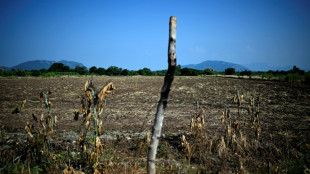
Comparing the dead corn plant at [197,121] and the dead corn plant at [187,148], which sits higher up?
the dead corn plant at [197,121]

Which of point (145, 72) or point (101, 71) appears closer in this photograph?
point (145, 72)

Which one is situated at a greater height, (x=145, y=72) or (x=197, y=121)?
(x=145, y=72)

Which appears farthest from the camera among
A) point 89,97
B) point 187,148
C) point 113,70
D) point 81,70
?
point 113,70

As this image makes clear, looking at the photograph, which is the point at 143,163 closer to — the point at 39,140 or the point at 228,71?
the point at 39,140

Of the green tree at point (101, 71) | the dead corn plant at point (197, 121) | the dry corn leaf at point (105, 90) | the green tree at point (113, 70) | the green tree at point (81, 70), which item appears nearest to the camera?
the dry corn leaf at point (105, 90)

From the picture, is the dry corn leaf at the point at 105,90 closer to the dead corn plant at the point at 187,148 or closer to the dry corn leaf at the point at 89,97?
the dry corn leaf at the point at 89,97

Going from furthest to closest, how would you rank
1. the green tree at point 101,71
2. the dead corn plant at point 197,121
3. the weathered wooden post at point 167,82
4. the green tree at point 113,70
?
the green tree at point 101,71 < the green tree at point 113,70 < the dead corn plant at point 197,121 < the weathered wooden post at point 167,82

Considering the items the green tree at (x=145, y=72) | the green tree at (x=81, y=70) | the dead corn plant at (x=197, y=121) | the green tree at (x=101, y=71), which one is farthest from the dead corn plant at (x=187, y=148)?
the green tree at (x=101, y=71)

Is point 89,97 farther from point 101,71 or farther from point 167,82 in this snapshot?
point 101,71

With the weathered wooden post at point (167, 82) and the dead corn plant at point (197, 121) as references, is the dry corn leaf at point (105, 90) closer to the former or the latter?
the weathered wooden post at point (167, 82)

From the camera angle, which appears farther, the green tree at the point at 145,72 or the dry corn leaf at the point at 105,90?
the green tree at the point at 145,72

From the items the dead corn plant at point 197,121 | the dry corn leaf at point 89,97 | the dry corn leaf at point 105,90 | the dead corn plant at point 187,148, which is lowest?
the dead corn plant at point 187,148

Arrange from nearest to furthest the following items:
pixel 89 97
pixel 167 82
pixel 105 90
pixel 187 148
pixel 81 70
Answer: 1. pixel 167 82
2. pixel 105 90
3. pixel 89 97
4. pixel 187 148
5. pixel 81 70

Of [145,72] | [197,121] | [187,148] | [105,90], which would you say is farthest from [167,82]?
[145,72]
